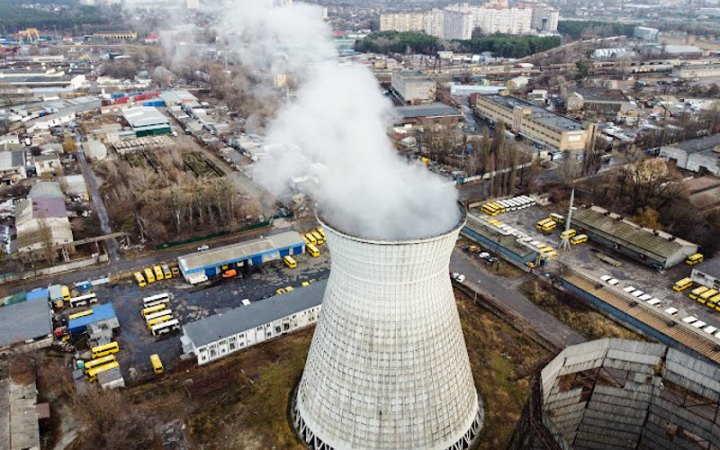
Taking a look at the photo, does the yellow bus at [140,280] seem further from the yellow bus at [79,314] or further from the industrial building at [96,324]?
the industrial building at [96,324]

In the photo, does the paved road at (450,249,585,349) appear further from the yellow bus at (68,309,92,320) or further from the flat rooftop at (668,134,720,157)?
the flat rooftop at (668,134,720,157)

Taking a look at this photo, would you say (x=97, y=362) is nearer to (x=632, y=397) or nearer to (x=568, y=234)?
(x=632, y=397)

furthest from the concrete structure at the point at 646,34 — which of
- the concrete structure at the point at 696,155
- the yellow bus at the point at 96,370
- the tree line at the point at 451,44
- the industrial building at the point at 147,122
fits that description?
the yellow bus at the point at 96,370

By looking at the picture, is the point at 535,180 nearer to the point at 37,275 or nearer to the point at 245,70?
the point at 37,275

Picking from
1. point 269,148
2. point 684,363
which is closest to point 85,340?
point 684,363

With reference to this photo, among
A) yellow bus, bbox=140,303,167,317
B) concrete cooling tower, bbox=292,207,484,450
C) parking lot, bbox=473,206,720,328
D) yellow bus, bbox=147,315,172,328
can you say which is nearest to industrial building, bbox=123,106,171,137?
yellow bus, bbox=140,303,167,317

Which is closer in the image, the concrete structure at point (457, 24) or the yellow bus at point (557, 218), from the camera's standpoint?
the yellow bus at point (557, 218)
